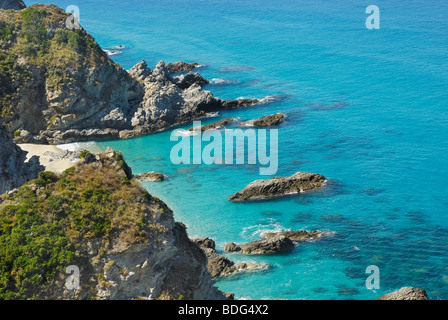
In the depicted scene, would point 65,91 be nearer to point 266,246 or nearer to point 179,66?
point 266,246

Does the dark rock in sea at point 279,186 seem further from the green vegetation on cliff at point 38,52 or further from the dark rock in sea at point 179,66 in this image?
the dark rock in sea at point 179,66

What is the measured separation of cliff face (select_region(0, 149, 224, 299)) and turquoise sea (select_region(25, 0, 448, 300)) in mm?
14841

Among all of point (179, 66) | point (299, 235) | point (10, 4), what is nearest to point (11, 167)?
point (299, 235)

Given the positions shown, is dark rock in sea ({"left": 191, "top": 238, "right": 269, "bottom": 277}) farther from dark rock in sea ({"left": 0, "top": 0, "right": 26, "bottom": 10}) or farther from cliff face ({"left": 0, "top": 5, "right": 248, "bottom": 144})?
dark rock in sea ({"left": 0, "top": 0, "right": 26, "bottom": 10})

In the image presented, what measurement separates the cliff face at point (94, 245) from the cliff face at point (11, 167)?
1128 cm

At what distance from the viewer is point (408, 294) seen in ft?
137

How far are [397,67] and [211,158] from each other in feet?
184

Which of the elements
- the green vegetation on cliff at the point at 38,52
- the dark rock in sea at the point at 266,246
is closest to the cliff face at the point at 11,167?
the dark rock in sea at the point at 266,246

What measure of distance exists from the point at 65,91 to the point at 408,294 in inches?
2266

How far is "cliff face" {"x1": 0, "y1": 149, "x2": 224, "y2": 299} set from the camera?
29656 millimetres

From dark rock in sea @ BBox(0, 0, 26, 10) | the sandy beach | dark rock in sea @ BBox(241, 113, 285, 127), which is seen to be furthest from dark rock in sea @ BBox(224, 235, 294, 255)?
dark rock in sea @ BBox(0, 0, 26, 10)

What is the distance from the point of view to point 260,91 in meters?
103

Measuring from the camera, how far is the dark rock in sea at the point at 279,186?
62.8 m
